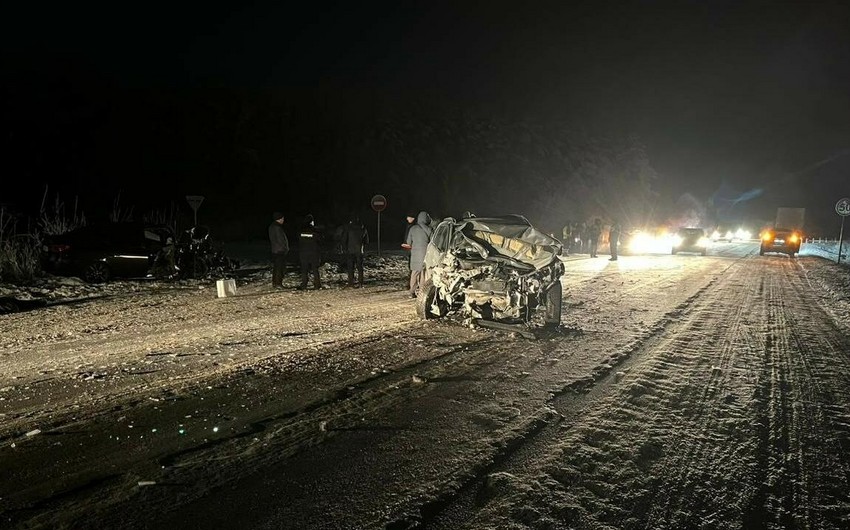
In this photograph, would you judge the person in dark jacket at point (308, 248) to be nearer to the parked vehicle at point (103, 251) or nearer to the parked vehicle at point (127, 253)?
the parked vehicle at point (127, 253)

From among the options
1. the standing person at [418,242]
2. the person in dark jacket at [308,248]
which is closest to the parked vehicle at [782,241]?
the standing person at [418,242]

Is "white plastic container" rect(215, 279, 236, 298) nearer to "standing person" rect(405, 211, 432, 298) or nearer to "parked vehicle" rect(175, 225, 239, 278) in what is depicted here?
"parked vehicle" rect(175, 225, 239, 278)

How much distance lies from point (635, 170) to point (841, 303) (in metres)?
58.5

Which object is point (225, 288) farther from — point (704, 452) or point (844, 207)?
point (844, 207)

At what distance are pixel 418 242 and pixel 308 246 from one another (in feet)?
10.0

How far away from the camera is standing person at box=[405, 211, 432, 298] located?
36.9ft

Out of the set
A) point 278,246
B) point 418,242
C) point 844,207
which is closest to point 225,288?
point 278,246

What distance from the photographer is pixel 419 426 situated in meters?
4.37

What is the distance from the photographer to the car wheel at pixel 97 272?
12.8 m

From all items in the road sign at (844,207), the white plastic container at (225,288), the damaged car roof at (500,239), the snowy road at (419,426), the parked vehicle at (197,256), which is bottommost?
the snowy road at (419,426)

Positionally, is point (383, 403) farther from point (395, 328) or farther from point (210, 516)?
point (395, 328)

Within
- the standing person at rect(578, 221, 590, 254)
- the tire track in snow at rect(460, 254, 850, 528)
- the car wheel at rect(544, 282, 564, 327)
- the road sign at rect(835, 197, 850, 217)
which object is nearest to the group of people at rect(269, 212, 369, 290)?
the car wheel at rect(544, 282, 564, 327)

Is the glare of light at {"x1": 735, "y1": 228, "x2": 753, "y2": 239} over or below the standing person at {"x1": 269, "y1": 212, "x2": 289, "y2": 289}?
over

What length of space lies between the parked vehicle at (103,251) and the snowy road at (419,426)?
4.69 metres
